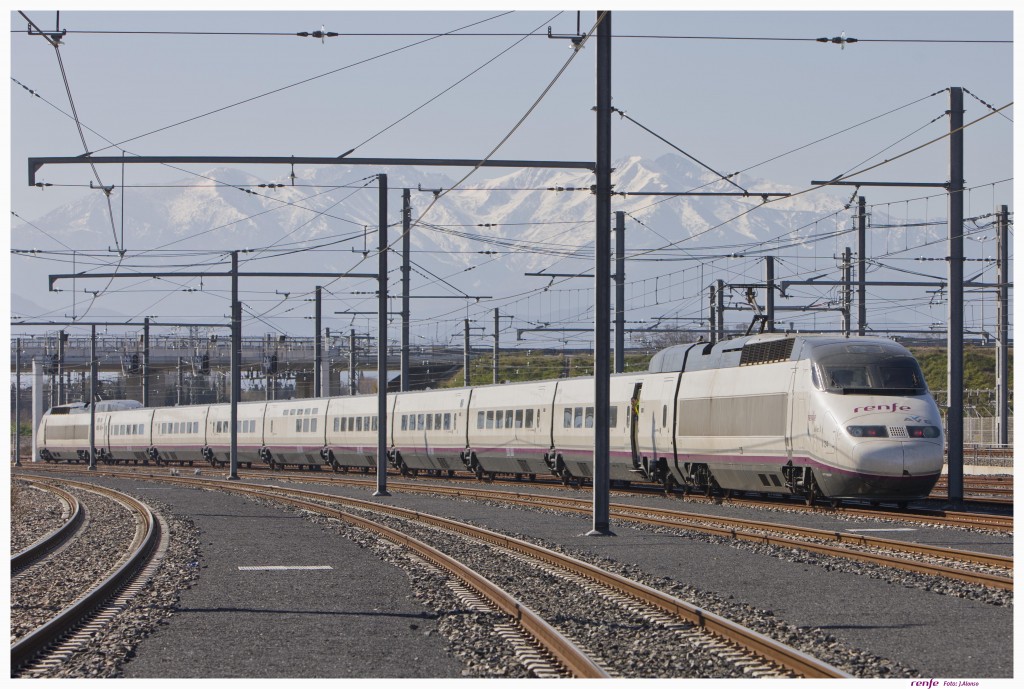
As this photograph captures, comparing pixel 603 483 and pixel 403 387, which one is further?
pixel 403 387

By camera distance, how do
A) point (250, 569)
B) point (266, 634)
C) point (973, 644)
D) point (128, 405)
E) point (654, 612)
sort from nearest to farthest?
point (973, 644) → point (266, 634) → point (654, 612) → point (250, 569) → point (128, 405)

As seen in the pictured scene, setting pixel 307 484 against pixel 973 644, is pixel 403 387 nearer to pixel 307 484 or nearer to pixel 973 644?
pixel 307 484

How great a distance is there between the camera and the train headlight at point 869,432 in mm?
24469

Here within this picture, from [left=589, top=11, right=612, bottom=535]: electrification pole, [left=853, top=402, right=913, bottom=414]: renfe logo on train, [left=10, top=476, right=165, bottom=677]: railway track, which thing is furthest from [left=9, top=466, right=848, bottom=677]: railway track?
[left=853, top=402, right=913, bottom=414]: renfe logo on train

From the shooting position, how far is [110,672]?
10.1 metres

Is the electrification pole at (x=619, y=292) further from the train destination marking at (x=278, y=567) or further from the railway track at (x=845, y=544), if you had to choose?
the train destination marking at (x=278, y=567)

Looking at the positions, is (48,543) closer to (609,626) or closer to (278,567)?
(278,567)

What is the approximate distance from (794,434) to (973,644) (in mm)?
15396

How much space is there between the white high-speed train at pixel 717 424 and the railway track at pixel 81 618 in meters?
7.92

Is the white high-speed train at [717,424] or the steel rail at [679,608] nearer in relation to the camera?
the steel rail at [679,608]

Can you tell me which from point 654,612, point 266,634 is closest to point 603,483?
point 654,612

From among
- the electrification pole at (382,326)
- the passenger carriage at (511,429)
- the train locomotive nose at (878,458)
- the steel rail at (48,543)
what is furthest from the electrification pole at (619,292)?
the train locomotive nose at (878,458)

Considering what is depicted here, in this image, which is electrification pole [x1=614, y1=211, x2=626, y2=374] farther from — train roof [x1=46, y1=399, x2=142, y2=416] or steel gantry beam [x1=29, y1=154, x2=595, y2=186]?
train roof [x1=46, y1=399, x2=142, y2=416]

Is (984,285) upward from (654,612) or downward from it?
upward
